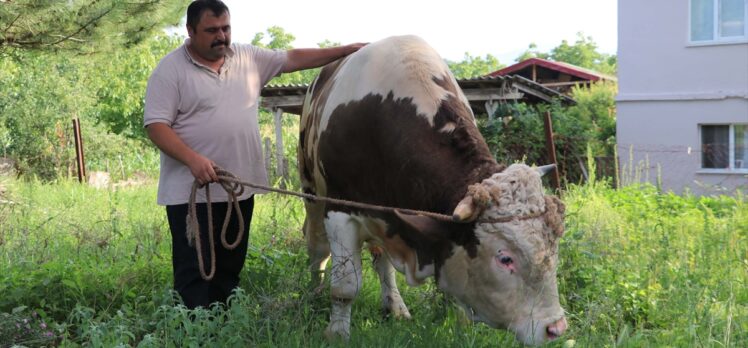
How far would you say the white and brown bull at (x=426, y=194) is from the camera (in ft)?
12.3

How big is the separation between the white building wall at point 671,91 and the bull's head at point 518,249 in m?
11.8

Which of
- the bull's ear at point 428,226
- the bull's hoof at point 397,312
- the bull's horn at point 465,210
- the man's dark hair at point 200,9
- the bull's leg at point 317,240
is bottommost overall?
the bull's hoof at point 397,312

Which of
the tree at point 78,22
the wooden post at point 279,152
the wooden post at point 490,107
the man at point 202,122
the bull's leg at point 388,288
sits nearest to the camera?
the man at point 202,122

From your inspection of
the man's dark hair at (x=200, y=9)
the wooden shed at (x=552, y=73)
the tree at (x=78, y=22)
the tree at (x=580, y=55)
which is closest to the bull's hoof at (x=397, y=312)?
the man's dark hair at (x=200, y=9)

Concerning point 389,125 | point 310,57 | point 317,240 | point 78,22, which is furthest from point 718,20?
point 389,125

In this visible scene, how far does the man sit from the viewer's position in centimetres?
473

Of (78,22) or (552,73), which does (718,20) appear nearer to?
(78,22)

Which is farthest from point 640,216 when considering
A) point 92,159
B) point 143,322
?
point 92,159

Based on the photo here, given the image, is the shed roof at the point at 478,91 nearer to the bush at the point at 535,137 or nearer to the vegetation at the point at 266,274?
the bush at the point at 535,137

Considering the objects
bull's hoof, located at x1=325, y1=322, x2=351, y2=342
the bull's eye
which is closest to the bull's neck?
the bull's eye

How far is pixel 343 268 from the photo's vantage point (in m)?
4.71

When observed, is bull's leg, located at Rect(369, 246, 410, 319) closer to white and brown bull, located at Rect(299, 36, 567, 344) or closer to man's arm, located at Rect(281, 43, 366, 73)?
white and brown bull, located at Rect(299, 36, 567, 344)

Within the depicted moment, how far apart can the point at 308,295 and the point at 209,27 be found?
168 cm

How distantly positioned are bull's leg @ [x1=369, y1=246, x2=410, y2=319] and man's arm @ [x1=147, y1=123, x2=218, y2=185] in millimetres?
1305
